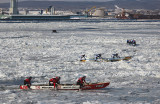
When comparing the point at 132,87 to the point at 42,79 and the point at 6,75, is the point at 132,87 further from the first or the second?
the point at 6,75

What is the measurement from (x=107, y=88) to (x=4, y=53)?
1519 centimetres

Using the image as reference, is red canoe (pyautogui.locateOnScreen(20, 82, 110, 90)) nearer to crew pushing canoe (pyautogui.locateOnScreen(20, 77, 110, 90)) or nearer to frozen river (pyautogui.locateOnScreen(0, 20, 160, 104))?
crew pushing canoe (pyautogui.locateOnScreen(20, 77, 110, 90))

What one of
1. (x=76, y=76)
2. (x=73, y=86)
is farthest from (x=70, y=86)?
(x=76, y=76)

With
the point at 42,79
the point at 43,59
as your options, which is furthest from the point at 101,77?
the point at 43,59

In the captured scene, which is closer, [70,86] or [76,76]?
[70,86]

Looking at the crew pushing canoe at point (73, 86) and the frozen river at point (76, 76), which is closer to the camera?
the frozen river at point (76, 76)

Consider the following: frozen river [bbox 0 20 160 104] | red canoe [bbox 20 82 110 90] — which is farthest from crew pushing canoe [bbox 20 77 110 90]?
frozen river [bbox 0 20 160 104]

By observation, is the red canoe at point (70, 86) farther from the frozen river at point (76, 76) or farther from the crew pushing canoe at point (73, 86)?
the frozen river at point (76, 76)

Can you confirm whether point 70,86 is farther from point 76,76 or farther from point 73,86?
point 76,76

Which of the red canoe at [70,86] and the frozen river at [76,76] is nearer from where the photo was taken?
the frozen river at [76,76]

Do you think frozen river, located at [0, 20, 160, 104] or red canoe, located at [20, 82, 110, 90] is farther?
red canoe, located at [20, 82, 110, 90]

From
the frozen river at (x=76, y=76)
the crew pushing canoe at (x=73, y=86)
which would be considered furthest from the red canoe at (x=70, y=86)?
the frozen river at (x=76, y=76)

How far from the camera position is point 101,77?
1814 centimetres

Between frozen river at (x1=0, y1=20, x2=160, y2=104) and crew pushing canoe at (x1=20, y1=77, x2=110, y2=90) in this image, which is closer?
frozen river at (x1=0, y1=20, x2=160, y2=104)
